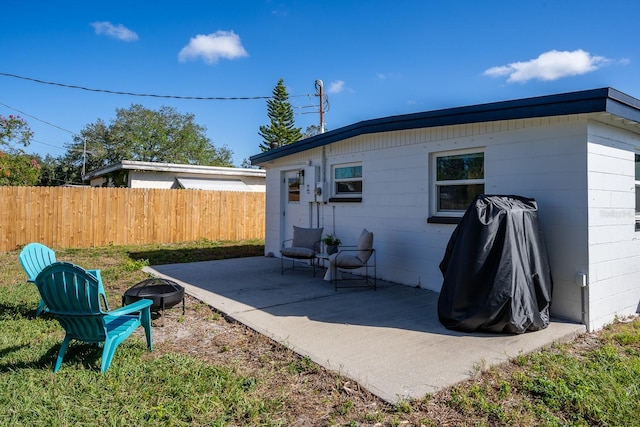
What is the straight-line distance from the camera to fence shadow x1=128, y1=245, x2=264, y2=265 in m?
9.72

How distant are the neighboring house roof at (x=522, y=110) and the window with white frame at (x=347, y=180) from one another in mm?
880

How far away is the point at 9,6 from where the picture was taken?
1035 cm

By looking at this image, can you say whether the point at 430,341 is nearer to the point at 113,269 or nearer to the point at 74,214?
the point at 113,269

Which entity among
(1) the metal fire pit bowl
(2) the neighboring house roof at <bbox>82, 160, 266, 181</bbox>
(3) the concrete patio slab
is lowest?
(3) the concrete patio slab

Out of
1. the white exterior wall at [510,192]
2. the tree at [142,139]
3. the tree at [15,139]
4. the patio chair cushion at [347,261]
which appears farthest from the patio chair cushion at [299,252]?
the tree at [142,139]

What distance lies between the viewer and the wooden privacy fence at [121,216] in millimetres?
11102

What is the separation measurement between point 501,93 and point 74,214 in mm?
13016

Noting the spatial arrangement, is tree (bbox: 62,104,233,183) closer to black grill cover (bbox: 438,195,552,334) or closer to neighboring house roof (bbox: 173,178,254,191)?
neighboring house roof (bbox: 173,178,254,191)

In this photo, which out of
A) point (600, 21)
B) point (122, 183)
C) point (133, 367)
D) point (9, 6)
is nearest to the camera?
point (133, 367)

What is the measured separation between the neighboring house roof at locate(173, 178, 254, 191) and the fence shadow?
524cm

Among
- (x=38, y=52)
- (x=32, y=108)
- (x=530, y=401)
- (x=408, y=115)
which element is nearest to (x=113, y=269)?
(x=408, y=115)

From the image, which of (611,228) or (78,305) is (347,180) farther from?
(78,305)

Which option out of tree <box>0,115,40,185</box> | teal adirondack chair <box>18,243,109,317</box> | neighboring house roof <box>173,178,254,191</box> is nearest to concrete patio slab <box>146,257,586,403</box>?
teal adirondack chair <box>18,243,109,317</box>

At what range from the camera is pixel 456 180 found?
5836mm
